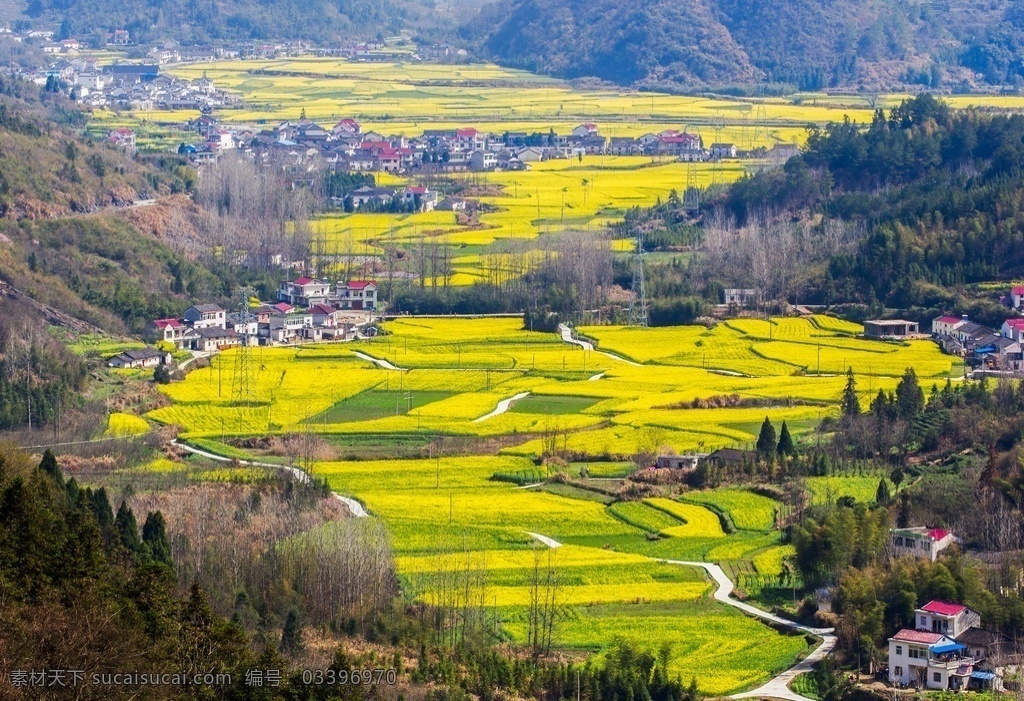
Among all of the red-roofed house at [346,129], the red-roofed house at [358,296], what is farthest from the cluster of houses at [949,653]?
the red-roofed house at [346,129]

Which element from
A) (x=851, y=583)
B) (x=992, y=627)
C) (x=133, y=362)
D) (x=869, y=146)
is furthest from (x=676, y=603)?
(x=869, y=146)

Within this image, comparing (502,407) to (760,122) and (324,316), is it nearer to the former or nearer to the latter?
(324,316)

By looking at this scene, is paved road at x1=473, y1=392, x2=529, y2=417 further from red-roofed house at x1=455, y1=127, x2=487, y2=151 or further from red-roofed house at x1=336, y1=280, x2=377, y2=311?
red-roofed house at x1=455, y1=127, x2=487, y2=151

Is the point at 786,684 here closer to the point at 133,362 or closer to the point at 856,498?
the point at 856,498

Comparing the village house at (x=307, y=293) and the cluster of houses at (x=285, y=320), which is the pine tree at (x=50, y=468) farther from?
the village house at (x=307, y=293)

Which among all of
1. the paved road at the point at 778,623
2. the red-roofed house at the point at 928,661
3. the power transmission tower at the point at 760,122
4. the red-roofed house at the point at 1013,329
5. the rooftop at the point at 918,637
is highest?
the power transmission tower at the point at 760,122

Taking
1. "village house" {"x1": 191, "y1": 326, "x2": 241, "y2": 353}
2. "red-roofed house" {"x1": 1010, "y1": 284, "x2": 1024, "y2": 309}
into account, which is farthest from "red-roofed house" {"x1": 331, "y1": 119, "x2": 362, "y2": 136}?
"red-roofed house" {"x1": 1010, "y1": 284, "x2": 1024, "y2": 309}
